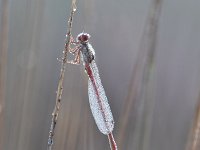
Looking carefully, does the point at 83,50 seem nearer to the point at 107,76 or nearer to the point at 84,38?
the point at 84,38

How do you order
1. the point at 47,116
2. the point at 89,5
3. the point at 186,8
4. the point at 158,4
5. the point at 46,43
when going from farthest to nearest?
the point at 186,8 → the point at 46,43 → the point at 47,116 → the point at 89,5 → the point at 158,4

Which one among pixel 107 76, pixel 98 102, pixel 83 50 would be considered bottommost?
pixel 98 102

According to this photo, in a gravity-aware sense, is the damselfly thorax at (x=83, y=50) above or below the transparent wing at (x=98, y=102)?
above

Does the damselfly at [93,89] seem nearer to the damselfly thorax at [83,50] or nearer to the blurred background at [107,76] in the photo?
the damselfly thorax at [83,50]

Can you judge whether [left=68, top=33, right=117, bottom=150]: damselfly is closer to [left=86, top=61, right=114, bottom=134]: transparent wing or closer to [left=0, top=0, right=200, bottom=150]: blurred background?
[left=86, top=61, right=114, bottom=134]: transparent wing

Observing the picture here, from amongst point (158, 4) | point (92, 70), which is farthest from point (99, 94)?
point (158, 4)

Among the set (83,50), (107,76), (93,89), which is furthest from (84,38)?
(107,76)

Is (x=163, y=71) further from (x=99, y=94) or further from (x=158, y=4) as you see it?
(x=99, y=94)

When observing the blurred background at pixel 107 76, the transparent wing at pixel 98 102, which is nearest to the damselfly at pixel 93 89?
the transparent wing at pixel 98 102
